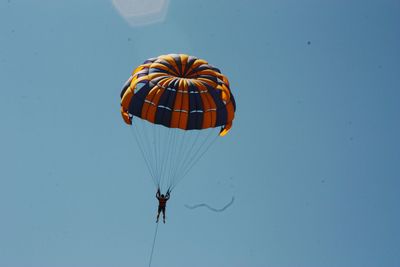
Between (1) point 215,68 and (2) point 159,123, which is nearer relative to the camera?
(2) point 159,123

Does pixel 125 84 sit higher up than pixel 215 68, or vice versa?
pixel 215 68

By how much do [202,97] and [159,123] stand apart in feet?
11.0

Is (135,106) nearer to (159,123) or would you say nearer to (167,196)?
(159,123)

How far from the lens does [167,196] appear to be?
109 feet

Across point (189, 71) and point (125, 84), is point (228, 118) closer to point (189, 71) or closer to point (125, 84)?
point (189, 71)

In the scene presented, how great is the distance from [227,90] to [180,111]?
421cm

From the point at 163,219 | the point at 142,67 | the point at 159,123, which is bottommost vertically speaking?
the point at 163,219

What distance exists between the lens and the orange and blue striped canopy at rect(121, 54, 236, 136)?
32.2 meters

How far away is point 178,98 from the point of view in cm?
3206

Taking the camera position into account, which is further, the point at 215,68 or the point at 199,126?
the point at 215,68

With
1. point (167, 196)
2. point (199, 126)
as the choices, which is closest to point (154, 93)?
point (199, 126)

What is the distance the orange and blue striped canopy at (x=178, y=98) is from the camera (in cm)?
3222

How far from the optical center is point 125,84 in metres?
34.6

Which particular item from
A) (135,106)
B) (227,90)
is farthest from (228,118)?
(135,106)
